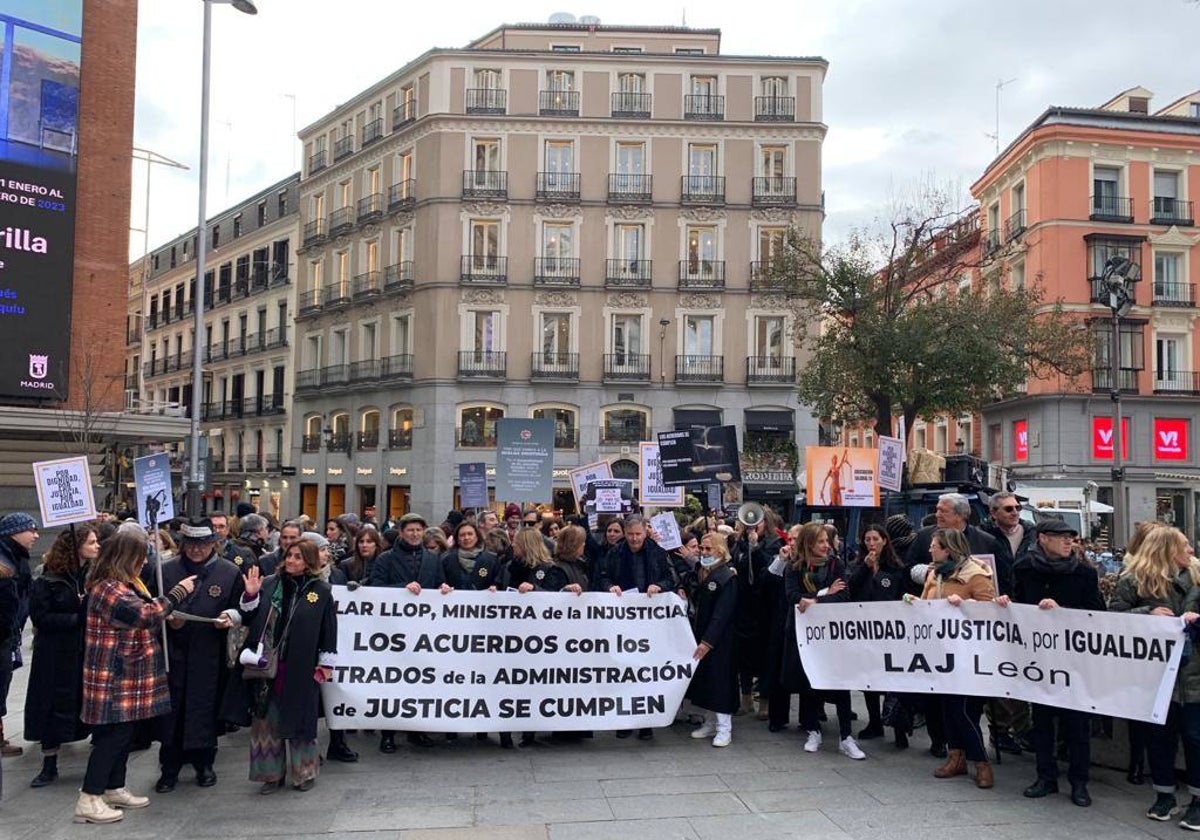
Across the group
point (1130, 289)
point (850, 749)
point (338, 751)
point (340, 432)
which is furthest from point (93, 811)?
point (1130, 289)

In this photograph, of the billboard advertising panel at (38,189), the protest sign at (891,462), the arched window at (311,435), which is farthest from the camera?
the arched window at (311,435)

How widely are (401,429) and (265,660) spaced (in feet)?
120

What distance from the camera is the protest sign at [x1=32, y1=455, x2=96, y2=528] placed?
25.8ft

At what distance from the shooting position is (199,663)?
7.00 metres

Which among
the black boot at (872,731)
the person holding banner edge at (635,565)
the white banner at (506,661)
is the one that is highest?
the person holding banner edge at (635,565)

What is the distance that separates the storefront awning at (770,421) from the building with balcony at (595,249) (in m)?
0.08

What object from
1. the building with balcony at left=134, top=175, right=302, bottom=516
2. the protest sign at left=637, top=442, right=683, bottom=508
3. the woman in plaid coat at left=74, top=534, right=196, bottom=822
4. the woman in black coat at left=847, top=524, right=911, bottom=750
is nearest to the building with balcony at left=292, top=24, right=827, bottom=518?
the building with balcony at left=134, top=175, right=302, bottom=516

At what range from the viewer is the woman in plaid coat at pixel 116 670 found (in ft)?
20.7

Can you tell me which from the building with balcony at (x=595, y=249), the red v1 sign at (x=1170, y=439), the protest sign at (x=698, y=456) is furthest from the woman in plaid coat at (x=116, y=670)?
the red v1 sign at (x=1170, y=439)

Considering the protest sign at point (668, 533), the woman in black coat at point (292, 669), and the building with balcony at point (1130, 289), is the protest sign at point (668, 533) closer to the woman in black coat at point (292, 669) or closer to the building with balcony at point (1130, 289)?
the woman in black coat at point (292, 669)

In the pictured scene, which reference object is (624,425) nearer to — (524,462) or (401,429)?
(401,429)

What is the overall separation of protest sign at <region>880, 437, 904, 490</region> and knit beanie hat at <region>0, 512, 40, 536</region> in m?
10.4

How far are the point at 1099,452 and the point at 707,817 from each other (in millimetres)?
40491

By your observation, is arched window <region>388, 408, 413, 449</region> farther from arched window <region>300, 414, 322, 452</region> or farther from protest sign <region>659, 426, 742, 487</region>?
protest sign <region>659, 426, 742, 487</region>
